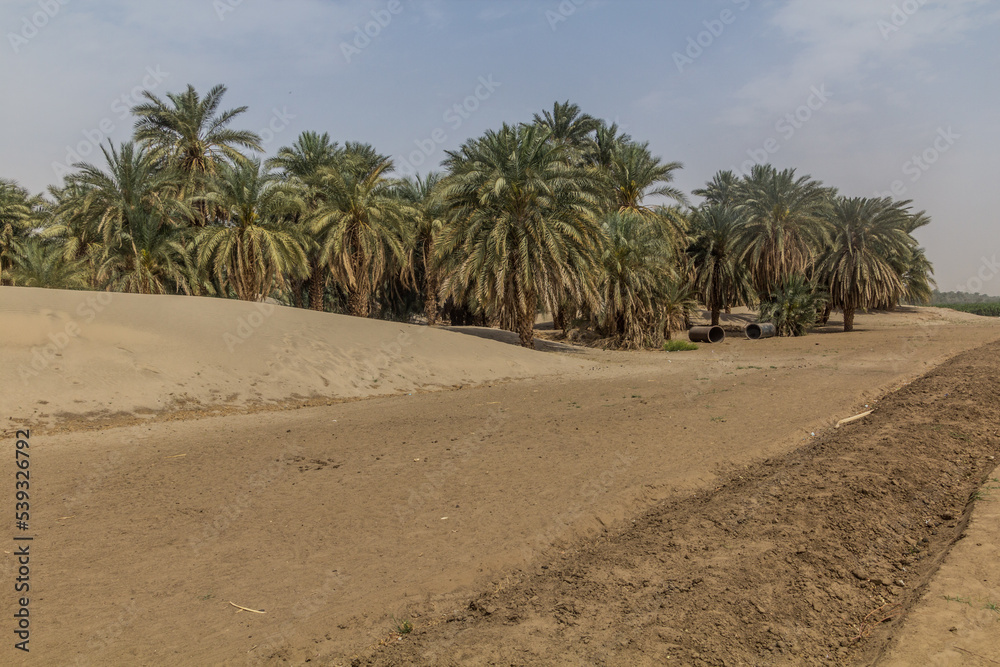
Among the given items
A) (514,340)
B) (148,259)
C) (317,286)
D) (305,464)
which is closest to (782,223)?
(514,340)

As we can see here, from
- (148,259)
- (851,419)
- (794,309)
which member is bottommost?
(851,419)

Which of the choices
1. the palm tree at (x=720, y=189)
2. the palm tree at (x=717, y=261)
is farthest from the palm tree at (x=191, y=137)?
the palm tree at (x=720, y=189)

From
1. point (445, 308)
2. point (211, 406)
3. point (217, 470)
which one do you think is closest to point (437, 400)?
point (211, 406)

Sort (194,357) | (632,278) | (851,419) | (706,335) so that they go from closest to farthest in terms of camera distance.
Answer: (851,419) < (194,357) < (632,278) < (706,335)

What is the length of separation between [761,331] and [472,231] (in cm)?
1779

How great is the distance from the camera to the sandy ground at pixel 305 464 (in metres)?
4.57

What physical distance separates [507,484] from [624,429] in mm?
3165

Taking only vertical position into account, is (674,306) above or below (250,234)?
below

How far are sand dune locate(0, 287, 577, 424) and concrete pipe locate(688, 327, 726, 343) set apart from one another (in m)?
14.4

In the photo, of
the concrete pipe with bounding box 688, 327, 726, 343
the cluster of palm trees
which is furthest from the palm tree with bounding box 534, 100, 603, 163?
the concrete pipe with bounding box 688, 327, 726, 343

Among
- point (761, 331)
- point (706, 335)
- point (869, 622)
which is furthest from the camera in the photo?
point (761, 331)

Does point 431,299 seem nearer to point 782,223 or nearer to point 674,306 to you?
point 674,306

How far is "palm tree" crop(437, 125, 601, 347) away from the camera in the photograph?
2275cm

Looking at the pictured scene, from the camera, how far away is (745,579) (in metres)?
4.65
